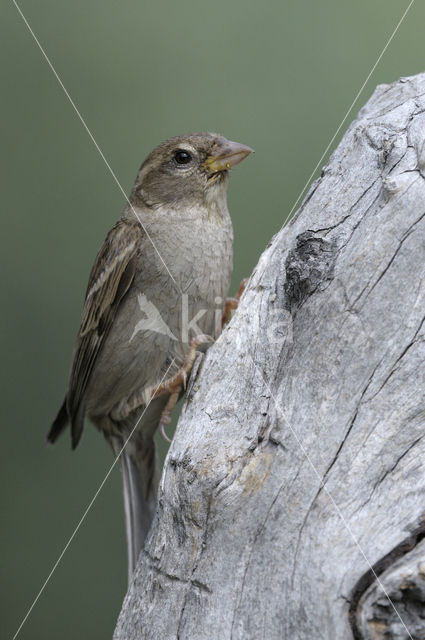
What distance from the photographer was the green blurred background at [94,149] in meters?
3.79

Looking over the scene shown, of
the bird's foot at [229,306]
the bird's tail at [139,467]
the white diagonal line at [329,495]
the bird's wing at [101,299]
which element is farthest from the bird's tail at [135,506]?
the white diagonal line at [329,495]

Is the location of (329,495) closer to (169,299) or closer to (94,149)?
(169,299)

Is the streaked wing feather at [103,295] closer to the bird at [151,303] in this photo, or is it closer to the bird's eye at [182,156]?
the bird at [151,303]

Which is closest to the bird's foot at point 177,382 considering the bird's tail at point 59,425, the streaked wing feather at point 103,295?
the streaked wing feather at point 103,295

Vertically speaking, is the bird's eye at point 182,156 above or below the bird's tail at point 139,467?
above

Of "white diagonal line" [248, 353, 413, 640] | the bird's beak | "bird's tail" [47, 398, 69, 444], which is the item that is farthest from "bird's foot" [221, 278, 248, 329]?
"white diagonal line" [248, 353, 413, 640]

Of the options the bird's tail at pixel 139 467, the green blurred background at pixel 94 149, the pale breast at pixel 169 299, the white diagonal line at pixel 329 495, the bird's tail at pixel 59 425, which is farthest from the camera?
the green blurred background at pixel 94 149

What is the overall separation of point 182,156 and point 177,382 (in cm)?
98

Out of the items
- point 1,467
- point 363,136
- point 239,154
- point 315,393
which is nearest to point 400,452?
point 315,393

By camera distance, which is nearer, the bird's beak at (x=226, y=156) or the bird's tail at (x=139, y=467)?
the bird's beak at (x=226, y=156)

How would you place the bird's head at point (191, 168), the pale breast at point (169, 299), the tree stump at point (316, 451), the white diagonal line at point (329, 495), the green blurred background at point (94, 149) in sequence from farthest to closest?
the green blurred background at point (94, 149) → the bird's head at point (191, 168) → the pale breast at point (169, 299) → the tree stump at point (316, 451) → the white diagonal line at point (329, 495)

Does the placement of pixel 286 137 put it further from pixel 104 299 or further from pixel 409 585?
pixel 409 585

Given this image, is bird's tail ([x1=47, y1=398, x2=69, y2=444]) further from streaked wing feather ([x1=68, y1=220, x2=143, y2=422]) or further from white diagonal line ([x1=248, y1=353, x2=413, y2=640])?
white diagonal line ([x1=248, y1=353, x2=413, y2=640])

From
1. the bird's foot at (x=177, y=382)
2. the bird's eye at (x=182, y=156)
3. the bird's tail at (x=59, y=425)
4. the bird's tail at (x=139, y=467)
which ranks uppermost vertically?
the bird's eye at (x=182, y=156)
